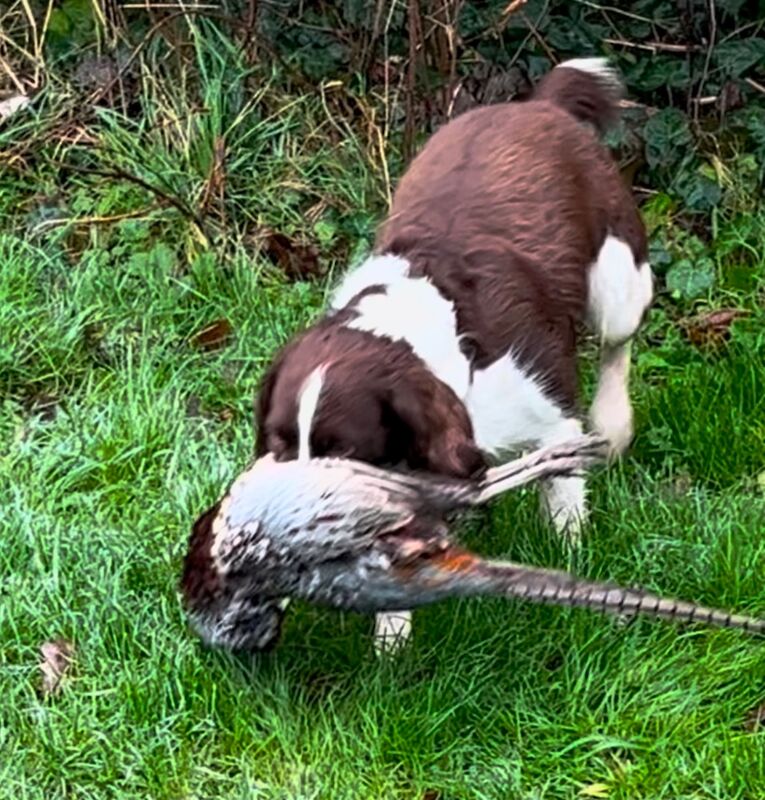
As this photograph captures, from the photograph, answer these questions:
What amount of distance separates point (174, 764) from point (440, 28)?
3.05m

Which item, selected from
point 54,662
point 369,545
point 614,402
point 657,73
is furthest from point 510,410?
point 657,73

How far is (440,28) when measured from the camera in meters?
5.73

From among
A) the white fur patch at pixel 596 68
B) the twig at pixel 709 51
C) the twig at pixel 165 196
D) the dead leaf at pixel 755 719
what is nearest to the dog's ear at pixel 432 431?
the dead leaf at pixel 755 719

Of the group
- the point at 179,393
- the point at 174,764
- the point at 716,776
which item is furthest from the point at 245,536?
the point at 179,393

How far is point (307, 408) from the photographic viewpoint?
130 inches

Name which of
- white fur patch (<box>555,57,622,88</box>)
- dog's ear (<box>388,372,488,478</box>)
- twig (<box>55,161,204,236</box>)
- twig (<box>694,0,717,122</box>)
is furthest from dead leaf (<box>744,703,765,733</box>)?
twig (<box>694,0,717,122</box>)

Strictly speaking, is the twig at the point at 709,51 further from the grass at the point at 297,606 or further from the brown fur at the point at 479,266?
the brown fur at the point at 479,266

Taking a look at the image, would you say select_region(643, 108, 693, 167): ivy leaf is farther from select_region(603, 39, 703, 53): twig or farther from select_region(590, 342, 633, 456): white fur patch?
select_region(590, 342, 633, 456): white fur patch

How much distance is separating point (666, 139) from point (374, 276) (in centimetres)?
237

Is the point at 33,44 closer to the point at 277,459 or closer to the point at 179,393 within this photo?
the point at 179,393

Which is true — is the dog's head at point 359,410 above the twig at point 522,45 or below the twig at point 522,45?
above

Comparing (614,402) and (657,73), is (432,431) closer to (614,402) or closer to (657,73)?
(614,402)

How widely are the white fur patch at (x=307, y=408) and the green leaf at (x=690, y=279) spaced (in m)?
2.50

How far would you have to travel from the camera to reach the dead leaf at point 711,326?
5.35 m
